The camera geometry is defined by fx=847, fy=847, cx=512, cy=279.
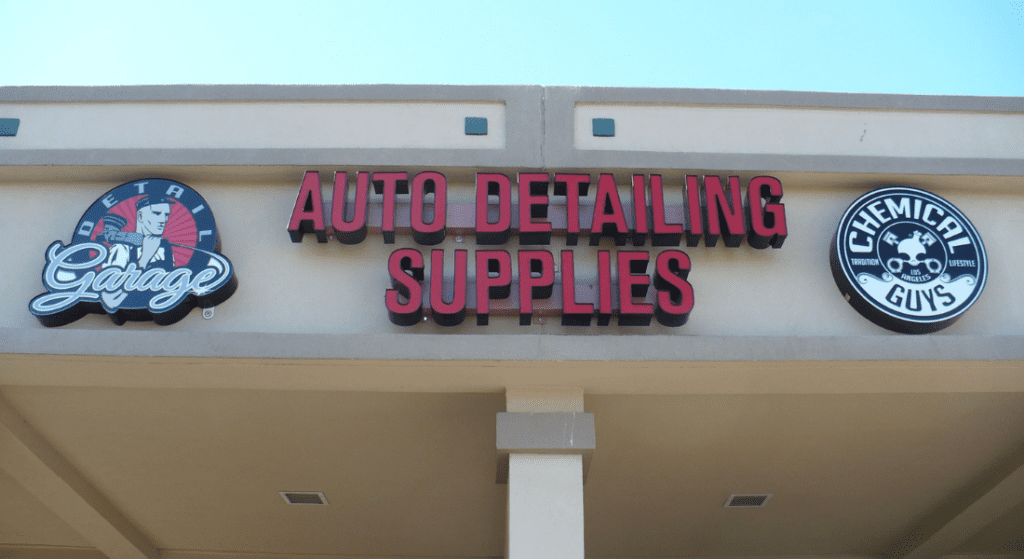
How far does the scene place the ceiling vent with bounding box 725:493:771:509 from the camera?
31.6ft

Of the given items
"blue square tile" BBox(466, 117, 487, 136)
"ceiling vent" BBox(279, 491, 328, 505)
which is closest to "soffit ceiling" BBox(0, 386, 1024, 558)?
"ceiling vent" BBox(279, 491, 328, 505)

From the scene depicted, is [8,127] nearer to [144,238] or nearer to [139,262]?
[144,238]

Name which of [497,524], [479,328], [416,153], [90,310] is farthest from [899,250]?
[90,310]

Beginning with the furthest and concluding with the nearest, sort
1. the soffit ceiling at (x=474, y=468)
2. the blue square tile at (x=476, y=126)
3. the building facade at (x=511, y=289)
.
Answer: the blue square tile at (x=476, y=126)
the soffit ceiling at (x=474, y=468)
the building facade at (x=511, y=289)

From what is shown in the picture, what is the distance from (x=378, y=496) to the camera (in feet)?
31.5

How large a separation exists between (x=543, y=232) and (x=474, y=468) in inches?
110

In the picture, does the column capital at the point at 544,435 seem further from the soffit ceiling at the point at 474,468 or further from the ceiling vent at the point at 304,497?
the ceiling vent at the point at 304,497

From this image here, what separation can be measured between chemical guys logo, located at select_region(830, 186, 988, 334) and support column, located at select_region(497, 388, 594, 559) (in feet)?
8.98

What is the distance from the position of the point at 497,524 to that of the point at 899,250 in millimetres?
5477

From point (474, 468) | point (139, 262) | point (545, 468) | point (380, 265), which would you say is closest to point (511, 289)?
point (380, 265)

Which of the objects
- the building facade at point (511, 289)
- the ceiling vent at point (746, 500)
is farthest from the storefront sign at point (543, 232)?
the ceiling vent at point (746, 500)

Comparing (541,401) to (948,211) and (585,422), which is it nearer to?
(585,422)

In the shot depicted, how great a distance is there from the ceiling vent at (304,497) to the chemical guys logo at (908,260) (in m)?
6.02

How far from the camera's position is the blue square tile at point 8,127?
8.30m
